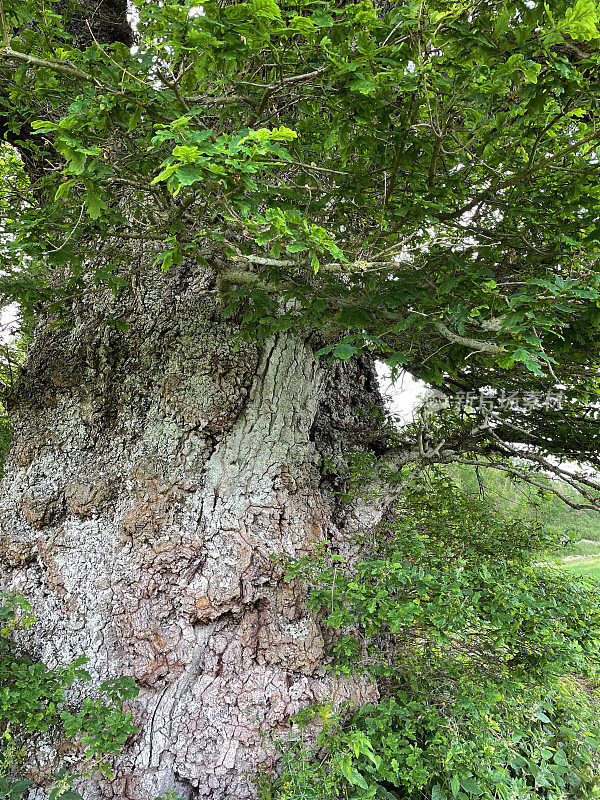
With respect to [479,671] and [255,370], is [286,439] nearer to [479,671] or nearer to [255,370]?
[255,370]


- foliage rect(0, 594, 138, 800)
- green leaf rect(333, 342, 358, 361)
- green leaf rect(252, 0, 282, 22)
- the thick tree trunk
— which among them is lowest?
foliage rect(0, 594, 138, 800)

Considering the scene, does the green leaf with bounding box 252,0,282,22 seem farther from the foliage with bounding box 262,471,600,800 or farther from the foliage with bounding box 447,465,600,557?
the foliage with bounding box 447,465,600,557

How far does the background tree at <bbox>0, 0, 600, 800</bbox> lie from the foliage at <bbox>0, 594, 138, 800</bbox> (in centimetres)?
24

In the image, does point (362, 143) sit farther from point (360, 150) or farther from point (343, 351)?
point (343, 351)

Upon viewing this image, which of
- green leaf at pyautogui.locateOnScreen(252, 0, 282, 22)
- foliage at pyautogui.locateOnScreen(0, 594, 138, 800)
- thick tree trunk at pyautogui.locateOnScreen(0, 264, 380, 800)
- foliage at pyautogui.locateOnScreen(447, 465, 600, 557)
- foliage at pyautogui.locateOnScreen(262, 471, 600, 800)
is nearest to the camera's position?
green leaf at pyautogui.locateOnScreen(252, 0, 282, 22)

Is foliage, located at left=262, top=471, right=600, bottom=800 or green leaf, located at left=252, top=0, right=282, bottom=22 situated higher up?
green leaf, located at left=252, top=0, right=282, bottom=22

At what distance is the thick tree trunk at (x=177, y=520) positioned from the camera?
8.07ft

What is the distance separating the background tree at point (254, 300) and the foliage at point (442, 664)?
267 millimetres

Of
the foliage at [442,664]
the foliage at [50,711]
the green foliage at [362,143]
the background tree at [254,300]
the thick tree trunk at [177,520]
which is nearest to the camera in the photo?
the green foliage at [362,143]

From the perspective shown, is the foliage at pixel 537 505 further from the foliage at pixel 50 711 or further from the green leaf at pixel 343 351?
the foliage at pixel 50 711

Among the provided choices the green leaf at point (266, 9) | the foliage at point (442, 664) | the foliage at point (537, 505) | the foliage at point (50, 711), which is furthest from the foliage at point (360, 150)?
the foliage at point (50, 711)

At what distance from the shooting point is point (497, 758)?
8.25ft

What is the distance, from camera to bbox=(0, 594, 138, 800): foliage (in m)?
2.12

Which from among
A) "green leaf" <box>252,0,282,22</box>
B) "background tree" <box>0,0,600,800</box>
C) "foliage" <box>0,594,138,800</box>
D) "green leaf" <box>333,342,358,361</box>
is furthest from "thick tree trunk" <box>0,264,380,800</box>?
"green leaf" <box>252,0,282,22</box>
